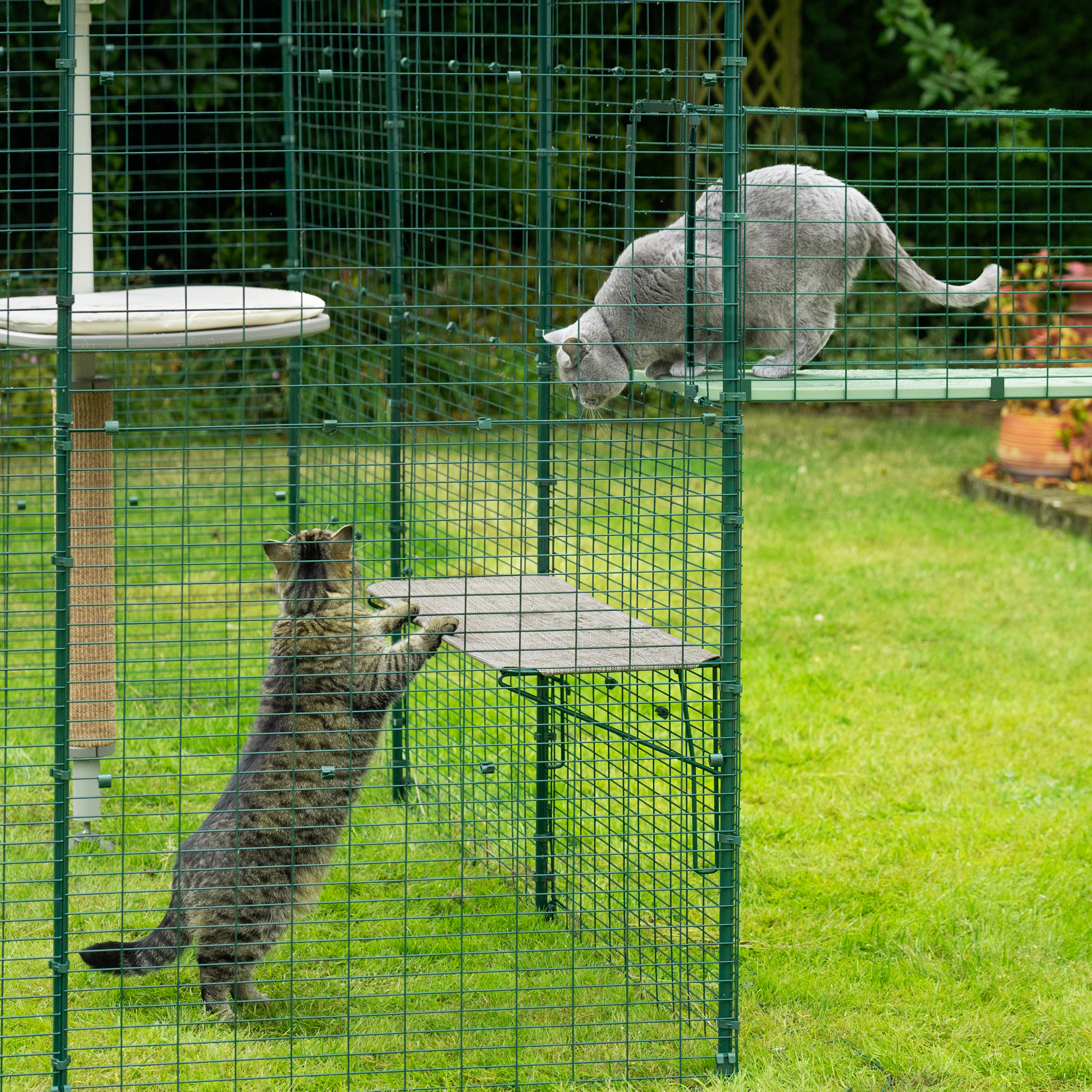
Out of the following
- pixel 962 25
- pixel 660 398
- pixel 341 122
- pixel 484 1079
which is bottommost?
pixel 484 1079

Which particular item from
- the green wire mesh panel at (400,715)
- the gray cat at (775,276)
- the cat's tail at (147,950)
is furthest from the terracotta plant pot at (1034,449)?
the cat's tail at (147,950)

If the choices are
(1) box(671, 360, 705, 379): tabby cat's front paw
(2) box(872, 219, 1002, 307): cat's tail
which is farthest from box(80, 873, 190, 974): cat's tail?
(2) box(872, 219, 1002, 307): cat's tail

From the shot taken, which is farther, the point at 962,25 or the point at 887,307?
the point at 962,25

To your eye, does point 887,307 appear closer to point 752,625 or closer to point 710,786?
point 752,625

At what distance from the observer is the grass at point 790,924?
2.92m

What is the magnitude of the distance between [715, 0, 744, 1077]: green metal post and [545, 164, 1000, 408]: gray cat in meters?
0.30

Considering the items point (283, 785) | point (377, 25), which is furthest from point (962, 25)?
point (283, 785)

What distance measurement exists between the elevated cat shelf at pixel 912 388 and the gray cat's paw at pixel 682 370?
0.71ft

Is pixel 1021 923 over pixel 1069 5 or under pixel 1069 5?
under

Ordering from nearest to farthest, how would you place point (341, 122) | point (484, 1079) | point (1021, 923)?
point (484, 1079) < point (1021, 923) < point (341, 122)

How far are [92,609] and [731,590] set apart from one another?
2.03 meters

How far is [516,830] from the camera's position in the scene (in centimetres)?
382

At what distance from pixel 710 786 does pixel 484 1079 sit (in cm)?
80

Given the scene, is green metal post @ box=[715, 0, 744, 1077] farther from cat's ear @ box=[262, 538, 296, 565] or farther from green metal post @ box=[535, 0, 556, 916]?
cat's ear @ box=[262, 538, 296, 565]
